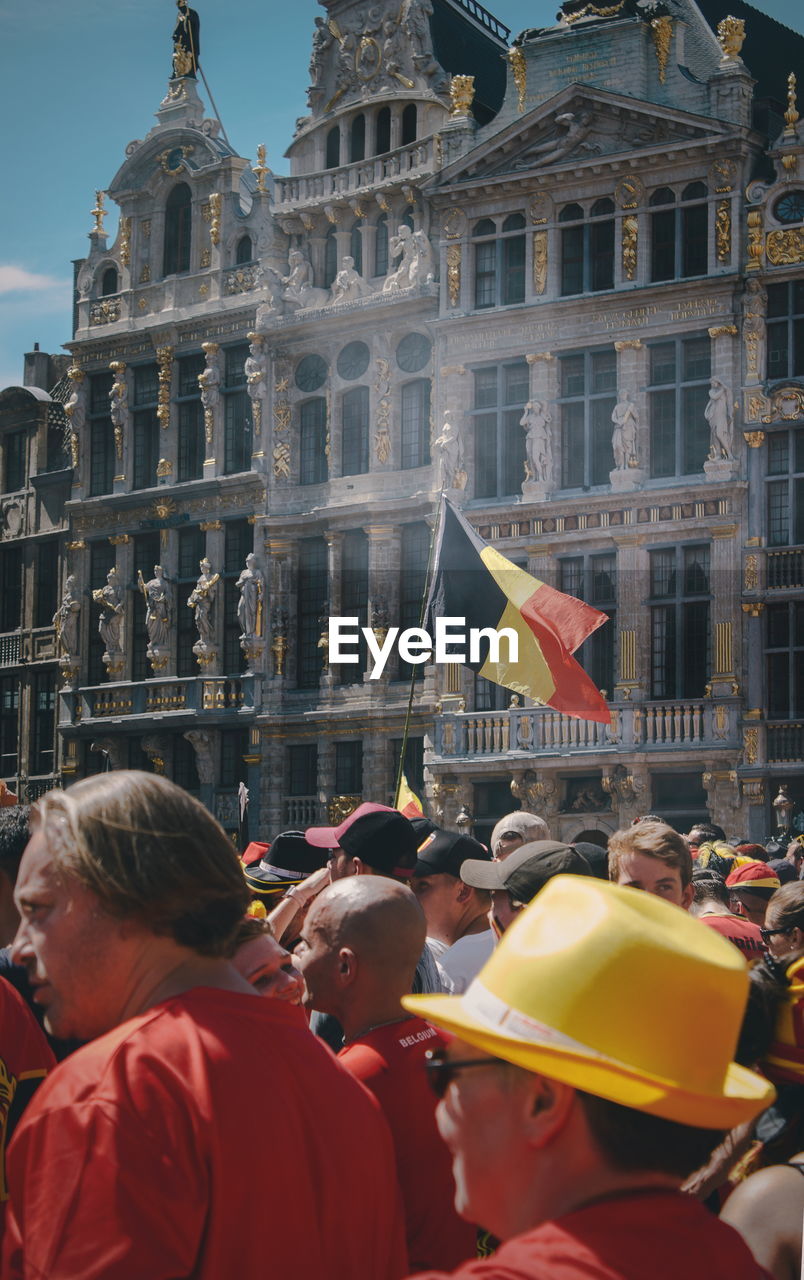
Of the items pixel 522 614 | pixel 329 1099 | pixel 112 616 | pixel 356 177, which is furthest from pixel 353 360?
pixel 329 1099

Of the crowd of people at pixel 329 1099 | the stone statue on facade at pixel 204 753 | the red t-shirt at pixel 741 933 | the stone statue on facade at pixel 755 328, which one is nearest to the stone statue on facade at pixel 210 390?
the stone statue on facade at pixel 204 753

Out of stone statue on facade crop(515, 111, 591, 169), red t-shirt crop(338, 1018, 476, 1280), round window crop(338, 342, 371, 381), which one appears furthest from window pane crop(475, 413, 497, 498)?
red t-shirt crop(338, 1018, 476, 1280)

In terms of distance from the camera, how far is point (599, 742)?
22.8m

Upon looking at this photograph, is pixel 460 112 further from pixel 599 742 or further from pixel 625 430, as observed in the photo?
pixel 599 742

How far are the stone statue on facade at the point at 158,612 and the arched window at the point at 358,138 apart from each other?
7250 millimetres

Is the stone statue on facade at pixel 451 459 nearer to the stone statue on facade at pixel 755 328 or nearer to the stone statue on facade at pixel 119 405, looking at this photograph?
the stone statue on facade at pixel 755 328

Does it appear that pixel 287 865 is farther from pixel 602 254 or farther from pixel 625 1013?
pixel 602 254

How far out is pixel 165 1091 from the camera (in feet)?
7.29

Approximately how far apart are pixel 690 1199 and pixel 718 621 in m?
20.8

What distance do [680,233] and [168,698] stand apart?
10710 millimetres

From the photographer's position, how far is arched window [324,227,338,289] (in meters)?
27.0

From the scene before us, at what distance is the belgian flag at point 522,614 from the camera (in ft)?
44.9

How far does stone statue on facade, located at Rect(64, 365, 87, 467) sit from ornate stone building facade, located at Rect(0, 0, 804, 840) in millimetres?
62

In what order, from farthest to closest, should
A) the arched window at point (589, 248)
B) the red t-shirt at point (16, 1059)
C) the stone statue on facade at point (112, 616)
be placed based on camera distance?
the stone statue on facade at point (112, 616) < the arched window at point (589, 248) < the red t-shirt at point (16, 1059)
